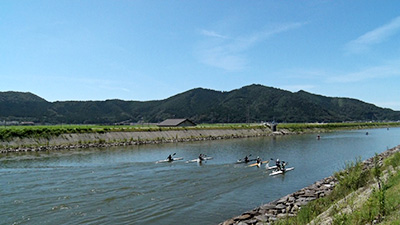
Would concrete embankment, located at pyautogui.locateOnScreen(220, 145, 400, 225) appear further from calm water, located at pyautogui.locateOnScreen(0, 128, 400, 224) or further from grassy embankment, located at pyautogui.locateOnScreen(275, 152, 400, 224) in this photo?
calm water, located at pyautogui.locateOnScreen(0, 128, 400, 224)

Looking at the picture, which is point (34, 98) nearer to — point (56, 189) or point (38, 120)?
point (38, 120)

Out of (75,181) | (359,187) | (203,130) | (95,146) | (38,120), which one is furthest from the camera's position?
(38,120)

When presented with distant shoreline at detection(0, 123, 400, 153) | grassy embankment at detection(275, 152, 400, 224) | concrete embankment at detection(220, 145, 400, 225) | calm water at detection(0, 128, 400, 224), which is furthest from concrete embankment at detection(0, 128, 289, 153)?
grassy embankment at detection(275, 152, 400, 224)

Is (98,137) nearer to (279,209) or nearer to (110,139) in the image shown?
(110,139)

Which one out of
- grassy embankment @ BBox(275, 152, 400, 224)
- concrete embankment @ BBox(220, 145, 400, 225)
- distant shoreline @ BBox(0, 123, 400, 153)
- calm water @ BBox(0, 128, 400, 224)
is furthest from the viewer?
distant shoreline @ BBox(0, 123, 400, 153)

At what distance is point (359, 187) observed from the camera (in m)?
16.0

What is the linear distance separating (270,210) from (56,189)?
14.6m

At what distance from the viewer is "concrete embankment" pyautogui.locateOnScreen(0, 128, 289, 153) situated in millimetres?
47312

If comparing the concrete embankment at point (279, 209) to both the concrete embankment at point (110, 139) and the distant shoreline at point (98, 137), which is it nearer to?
the distant shoreline at point (98, 137)

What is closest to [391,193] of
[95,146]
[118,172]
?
[118,172]

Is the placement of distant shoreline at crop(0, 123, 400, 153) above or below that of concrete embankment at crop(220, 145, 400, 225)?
above

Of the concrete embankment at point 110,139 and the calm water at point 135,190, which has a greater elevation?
the concrete embankment at point 110,139

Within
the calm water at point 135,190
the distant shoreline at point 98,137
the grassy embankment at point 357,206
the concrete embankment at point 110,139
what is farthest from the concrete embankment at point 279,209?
the concrete embankment at point 110,139

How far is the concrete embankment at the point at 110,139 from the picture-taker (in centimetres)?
4731
